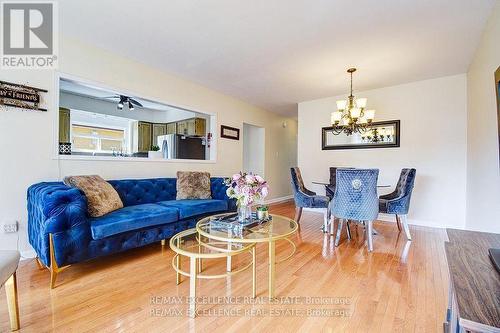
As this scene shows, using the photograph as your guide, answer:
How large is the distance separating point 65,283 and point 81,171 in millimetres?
1332

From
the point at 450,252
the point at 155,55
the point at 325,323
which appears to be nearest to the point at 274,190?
the point at 155,55

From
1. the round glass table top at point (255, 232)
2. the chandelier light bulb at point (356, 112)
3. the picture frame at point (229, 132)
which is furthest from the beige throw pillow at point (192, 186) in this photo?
the chandelier light bulb at point (356, 112)

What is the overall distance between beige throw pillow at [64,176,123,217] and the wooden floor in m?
0.55

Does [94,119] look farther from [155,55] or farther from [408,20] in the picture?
[408,20]

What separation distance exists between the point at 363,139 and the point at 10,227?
5.22 m

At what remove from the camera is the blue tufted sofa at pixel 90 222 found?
1.76 meters

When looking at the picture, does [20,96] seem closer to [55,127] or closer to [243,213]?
[55,127]

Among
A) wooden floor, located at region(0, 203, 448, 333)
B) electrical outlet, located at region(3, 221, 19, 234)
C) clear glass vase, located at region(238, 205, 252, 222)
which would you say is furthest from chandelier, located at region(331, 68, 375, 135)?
electrical outlet, located at region(3, 221, 19, 234)

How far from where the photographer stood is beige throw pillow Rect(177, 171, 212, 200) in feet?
10.7

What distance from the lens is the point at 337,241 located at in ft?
9.00

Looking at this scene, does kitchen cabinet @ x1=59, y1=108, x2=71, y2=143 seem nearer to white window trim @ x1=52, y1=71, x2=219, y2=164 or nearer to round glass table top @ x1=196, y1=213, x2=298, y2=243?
white window trim @ x1=52, y1=71, x2=219, y2=164

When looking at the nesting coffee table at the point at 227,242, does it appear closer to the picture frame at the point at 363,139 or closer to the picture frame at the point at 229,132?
the picture frame at the point at 229,132

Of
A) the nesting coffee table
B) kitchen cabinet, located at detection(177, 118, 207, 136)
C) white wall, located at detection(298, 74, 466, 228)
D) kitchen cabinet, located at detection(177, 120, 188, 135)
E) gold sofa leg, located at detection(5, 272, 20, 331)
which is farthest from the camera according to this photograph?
kitchen cabinet, located at detection(177, 120, 188, 135)

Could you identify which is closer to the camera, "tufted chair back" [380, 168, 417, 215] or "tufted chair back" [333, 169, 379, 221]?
"tufted chair back" [333, 169, 379, 221]
